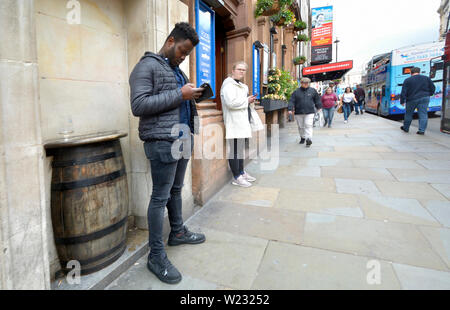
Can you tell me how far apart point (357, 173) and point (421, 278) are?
3.09 metres

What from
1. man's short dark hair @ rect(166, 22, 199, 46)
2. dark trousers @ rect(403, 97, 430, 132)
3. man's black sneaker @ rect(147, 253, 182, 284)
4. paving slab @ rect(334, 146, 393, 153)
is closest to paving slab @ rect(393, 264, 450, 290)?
man's black sneaker @ rect(147, 253, 182, 284)

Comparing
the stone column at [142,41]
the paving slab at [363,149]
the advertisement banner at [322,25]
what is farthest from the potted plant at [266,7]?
the advertisement banner at [322,25]

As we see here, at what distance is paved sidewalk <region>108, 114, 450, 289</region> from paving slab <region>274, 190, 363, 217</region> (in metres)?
0.01

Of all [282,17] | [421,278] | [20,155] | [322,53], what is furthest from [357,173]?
[322,53]

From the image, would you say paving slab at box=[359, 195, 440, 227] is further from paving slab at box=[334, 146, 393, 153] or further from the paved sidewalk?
paving slab at box=[334, 146, 393, 153]

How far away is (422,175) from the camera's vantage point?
15.3 ft

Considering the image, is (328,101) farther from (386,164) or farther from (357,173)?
(357,173)

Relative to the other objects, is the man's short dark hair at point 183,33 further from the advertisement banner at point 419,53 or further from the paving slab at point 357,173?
the advertisement banner at point 419,53

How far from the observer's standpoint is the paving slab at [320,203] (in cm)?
332

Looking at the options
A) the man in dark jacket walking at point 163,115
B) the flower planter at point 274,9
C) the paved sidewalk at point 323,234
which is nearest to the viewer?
the man in dark jacket walking at point 163,115

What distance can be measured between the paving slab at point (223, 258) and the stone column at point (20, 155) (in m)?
1.08

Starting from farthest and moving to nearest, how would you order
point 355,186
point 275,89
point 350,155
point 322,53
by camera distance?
point 322,53 < point 275,89 < point 350,155 < point 355,186

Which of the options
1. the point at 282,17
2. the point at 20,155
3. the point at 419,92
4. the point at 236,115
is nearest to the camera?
the point at 20,155
